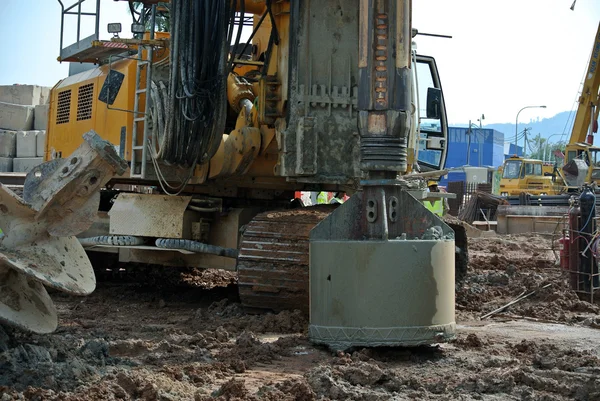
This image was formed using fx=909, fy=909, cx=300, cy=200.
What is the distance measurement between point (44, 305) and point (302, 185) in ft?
12.5

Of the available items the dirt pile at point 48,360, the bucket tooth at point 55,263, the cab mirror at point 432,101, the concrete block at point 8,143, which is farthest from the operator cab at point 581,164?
the dirt pile at point 48,360

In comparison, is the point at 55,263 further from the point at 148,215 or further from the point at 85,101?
the point at 85,101

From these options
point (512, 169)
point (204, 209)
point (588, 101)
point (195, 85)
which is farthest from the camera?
point (512, 169)

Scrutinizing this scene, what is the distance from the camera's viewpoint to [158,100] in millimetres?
8398

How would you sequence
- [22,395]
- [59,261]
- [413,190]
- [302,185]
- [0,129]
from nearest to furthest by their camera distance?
[22,395], [59,261], [302,185], [413,190], [0,129]

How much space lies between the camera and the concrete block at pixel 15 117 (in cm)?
2606

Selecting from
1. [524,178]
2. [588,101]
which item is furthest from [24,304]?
[524,178]

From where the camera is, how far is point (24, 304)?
5.62 m

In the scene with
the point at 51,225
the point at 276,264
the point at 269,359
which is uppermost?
the point at 51,225

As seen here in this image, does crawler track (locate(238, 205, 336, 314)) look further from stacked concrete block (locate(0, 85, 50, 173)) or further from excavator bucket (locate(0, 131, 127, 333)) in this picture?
stacked concrete block (locate(0, 85, 50, 173))

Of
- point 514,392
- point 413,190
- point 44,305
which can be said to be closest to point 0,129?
point 413,190

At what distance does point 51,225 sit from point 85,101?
4.11 m

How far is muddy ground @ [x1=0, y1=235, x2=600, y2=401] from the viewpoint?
503 centimetres

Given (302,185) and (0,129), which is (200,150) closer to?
(302,185)
